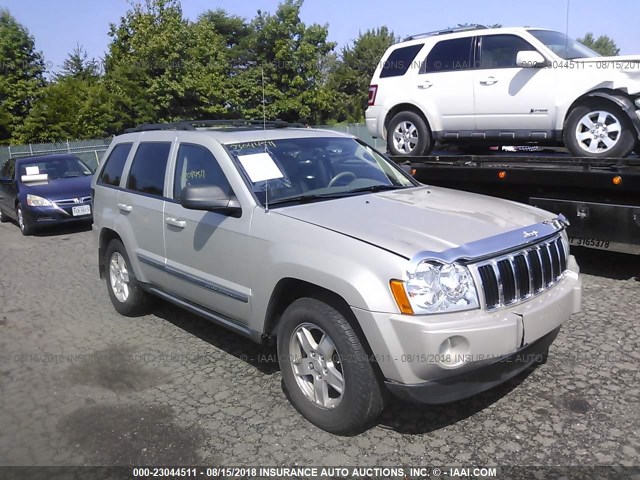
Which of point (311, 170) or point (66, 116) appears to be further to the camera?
point (66, 116)

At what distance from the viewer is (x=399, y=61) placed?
7.86 meters

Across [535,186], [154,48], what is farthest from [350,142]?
[154,48]

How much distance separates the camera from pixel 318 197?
13.4ft

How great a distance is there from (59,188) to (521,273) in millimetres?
10116

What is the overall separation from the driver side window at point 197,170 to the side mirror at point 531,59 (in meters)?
3.82

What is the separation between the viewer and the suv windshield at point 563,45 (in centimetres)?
646

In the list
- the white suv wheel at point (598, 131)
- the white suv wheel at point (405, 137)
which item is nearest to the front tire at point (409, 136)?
the white suv wheel at point (405, 137)

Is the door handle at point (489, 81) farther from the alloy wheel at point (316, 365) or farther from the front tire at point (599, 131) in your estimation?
the alloy wheel at point (316, 365)

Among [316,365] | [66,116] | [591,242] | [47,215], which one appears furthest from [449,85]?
[66,116]

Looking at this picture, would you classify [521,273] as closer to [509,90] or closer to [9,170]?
[509,90]

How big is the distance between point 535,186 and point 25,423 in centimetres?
516

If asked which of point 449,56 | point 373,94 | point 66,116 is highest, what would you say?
point 66,116

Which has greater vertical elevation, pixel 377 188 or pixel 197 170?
pixel 197 170

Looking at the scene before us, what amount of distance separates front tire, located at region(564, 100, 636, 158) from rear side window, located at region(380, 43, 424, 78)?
7.60 ft
